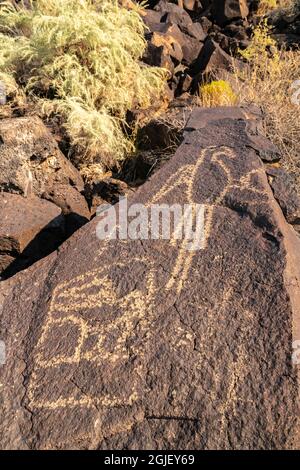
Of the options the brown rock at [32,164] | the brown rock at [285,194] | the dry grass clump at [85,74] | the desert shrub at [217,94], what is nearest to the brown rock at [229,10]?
the dry grass clump at [85,74]

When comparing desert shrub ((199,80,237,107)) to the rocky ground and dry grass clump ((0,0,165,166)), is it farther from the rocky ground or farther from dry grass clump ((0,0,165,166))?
the rocky ground

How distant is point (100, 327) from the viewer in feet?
6.27

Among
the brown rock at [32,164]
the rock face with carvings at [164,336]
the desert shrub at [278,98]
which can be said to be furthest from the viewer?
the desert shrub at [278,98]

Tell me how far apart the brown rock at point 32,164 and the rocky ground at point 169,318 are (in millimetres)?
245

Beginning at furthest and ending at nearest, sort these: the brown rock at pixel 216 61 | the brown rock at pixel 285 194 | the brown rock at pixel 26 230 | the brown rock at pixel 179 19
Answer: the brown rock at pixel 179 19
the brown rock at pixel 216 61
the brown rock at pixel 26 230
the brown rock at pixel 285 194

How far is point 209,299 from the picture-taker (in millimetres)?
1904

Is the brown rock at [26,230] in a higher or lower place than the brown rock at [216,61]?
lower

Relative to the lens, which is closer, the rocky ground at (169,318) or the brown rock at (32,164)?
the rocky ground at (169,318)

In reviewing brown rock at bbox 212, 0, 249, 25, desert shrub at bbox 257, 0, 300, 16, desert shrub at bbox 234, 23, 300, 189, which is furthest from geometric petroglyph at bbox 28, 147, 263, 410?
desert shrub at bbox 257, 0, 300, 16

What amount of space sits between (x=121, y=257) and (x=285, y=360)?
0.88 meters

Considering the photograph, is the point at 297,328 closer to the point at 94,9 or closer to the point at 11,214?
the point at 11,214

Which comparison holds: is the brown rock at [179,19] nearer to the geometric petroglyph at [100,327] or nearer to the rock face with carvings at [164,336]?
the rock face with carvings at [164,336]

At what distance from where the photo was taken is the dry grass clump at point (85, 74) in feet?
14.0

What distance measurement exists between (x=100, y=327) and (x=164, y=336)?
0.28m
